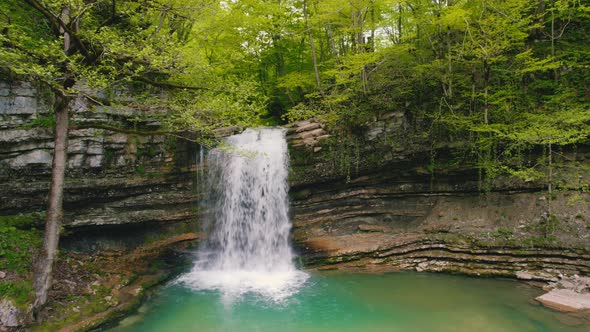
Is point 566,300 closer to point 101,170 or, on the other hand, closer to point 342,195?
point 342,195

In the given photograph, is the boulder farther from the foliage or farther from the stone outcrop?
the foliage

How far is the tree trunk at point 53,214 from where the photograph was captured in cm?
798

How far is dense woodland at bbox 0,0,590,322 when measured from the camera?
905 cm

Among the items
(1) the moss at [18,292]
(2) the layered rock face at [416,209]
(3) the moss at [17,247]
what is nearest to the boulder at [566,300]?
(2) the layered rock face at [416,209]

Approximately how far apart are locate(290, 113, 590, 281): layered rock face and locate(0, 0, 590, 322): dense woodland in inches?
30.3

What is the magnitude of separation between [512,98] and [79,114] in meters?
15.2

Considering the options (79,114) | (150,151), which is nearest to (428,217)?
(150,151)

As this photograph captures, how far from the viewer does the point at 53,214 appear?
816 centimetres

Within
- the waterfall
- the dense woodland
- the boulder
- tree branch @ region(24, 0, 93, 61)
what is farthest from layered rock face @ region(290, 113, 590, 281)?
tree branch @ region(24, 0, 93, 61)

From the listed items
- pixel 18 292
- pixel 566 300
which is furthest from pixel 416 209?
pixel 18 292

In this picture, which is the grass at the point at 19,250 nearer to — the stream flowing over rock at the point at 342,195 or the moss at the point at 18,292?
the moss at the point at 18,292

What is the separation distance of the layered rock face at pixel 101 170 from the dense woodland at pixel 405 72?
0.66 metres

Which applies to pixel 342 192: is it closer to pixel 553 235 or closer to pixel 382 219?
pixel 382 219

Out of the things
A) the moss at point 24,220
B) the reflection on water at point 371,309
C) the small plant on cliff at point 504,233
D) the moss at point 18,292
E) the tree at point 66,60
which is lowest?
the reflection on water at point 371,309
